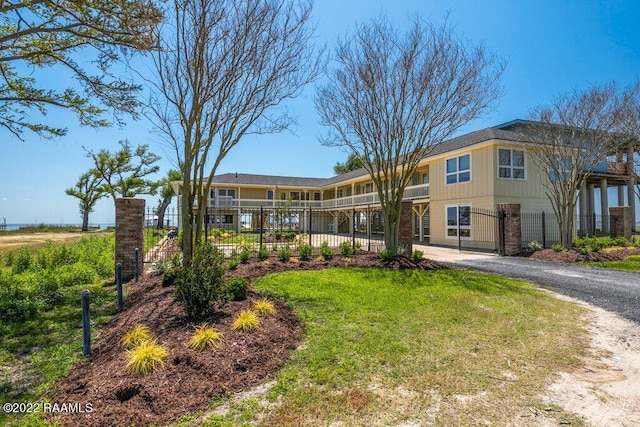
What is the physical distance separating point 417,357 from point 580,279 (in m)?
8.34

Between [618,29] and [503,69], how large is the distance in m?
5.29

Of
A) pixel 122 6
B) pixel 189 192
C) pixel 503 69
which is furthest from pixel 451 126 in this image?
pixel 122 6

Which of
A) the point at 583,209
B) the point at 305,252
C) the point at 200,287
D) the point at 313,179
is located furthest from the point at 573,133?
the point at 313,179

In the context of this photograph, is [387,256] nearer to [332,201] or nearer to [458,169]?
[458,169]

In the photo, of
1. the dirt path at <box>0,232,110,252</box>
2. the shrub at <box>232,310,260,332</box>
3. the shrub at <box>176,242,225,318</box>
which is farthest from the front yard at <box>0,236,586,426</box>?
the dirt path at <box>0,232,110,252</box>

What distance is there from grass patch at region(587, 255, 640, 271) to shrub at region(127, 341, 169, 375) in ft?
46.7

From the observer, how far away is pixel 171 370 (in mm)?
3451

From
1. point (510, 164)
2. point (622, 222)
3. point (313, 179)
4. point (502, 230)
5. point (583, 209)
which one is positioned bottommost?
point (502, 230)

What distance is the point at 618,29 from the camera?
12.6 m

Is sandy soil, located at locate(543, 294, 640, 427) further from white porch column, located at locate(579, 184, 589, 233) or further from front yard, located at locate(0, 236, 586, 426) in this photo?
white porch column, located at locate(579, 184, 589, 233)

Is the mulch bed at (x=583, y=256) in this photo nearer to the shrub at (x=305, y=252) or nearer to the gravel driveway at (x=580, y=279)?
the gravel driveway at (x=580, y=279)

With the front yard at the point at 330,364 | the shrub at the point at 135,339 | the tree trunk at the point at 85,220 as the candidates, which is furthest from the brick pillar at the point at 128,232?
the tree trunk at the point at 85,220

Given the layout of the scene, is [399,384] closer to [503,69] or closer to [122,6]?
[122,6]

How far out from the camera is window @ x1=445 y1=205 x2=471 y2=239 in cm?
1898
